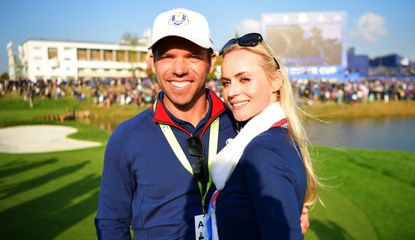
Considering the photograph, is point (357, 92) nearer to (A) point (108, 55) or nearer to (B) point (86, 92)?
(B) point (86, 92)

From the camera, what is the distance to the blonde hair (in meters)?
2.26

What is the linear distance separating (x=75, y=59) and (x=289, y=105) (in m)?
75.2

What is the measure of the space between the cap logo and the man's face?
0.11 meters

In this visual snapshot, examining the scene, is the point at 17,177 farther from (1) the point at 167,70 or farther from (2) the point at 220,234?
(2) the point at 220,234

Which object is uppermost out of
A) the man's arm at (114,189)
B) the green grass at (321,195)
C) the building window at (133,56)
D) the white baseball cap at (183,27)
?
the building window at (133,56)

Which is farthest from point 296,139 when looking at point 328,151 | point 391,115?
point 391,115

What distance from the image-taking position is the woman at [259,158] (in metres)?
1.74

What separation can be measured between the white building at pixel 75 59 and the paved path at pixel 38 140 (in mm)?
43433

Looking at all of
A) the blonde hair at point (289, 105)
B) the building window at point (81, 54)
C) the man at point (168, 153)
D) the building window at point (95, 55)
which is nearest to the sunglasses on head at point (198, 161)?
the man at point (168, 153)

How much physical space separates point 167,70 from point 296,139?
3.43 feet

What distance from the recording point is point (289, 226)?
172 cm

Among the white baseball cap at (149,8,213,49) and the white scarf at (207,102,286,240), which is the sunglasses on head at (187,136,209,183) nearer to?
the white scarf at (207,102,286,240)

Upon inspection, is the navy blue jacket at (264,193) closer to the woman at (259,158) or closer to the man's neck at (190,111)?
the woman at (259,158)

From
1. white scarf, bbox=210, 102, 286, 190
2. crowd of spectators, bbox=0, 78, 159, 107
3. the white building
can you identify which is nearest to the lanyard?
white scarf, bbox=210, 102, 286, 190
